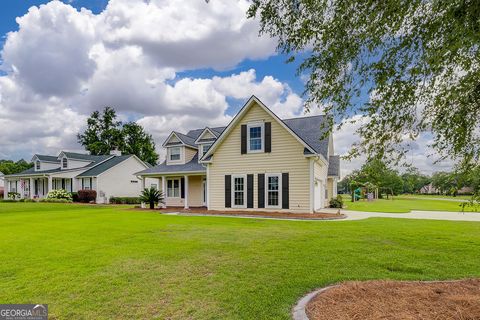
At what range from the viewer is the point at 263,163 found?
1761cm

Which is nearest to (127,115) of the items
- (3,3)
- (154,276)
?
(3,3)

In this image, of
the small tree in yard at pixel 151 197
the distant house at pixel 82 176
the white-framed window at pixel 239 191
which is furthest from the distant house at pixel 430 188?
the distant house at pixel 82 176

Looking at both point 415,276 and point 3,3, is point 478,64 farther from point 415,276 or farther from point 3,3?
point 3,3

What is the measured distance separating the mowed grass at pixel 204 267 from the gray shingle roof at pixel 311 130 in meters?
9.71

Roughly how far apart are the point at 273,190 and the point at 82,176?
25.9 m

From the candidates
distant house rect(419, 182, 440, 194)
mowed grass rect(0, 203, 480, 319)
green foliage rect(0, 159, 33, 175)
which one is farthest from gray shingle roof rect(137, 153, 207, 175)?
green foliage rect(0, 159, 33, 175)

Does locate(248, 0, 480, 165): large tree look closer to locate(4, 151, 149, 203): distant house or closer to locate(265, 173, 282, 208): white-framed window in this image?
locate(265, 173, 282, 208): white-framed window

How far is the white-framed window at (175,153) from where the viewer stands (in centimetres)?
2439

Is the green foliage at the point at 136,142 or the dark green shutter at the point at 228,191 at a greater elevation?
the green foliage at the point at 136,142

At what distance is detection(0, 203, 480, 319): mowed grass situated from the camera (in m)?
3.98

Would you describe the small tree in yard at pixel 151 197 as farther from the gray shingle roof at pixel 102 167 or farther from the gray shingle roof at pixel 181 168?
the gray shingle roof at pixel 102 167

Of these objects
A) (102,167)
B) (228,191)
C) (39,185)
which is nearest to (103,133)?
(39,185)

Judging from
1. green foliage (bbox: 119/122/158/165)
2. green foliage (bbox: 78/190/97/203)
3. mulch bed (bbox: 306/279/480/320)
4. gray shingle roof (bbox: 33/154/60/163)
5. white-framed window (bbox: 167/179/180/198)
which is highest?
green foliage (bbox: 119/122/158/165)

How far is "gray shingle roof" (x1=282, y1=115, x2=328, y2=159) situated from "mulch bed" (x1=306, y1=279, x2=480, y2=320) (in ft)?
45.0
